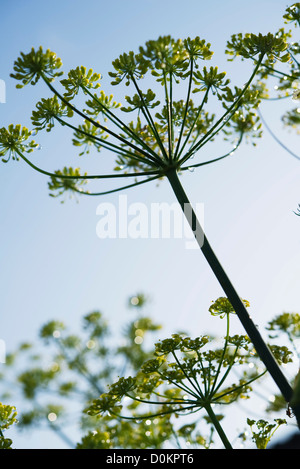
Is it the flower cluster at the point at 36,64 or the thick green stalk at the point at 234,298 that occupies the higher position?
the flower cluster at the point at 36,64

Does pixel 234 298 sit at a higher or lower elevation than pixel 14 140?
lower

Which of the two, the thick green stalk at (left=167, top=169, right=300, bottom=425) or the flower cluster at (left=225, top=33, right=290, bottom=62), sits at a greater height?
the flower cluster at (left=225, top=33, right=290, bottom=62)

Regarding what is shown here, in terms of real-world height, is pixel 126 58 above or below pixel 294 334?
above

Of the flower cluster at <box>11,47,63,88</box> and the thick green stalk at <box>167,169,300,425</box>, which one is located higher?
the flower cluster at <box>11,47,63,88</box>

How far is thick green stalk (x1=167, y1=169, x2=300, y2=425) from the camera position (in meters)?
1.91

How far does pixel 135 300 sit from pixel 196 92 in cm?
642

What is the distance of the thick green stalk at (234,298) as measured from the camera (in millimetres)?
1913

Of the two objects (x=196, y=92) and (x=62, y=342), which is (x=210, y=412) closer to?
(x=196, y=92)

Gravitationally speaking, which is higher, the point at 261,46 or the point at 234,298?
the point at 261,46

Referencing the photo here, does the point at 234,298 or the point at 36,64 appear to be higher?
the point at 36,64

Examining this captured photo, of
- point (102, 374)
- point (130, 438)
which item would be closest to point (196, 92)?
point (130, 438)

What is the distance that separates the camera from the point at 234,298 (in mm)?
2119

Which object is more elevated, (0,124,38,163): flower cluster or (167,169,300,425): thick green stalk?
(0,124,38,163): flower cluster
